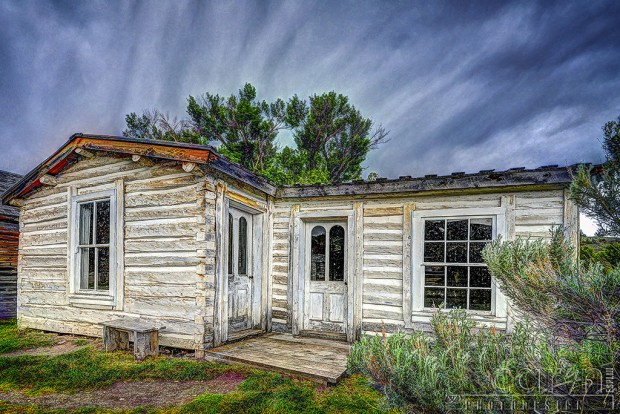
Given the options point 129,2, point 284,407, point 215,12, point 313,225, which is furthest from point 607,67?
point 129,2

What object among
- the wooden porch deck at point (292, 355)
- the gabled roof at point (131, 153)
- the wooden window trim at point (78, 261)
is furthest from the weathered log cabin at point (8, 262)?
the wooden porch deck at point (292, 355)

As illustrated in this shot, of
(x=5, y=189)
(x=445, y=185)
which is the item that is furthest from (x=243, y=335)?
(x=5, y=189)

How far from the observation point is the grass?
329 centimetres

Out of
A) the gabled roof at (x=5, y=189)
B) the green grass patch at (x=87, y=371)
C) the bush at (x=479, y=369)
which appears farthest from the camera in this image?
the gabled roof at (x=5, y=189)

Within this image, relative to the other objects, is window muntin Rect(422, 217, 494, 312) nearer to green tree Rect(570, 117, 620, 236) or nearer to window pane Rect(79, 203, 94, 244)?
green tree Rect(570, 117, 620, 236)

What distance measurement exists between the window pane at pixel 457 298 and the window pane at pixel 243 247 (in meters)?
3.81

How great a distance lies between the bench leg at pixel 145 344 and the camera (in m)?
4.74

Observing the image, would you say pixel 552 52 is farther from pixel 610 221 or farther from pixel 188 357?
pixel 188 357

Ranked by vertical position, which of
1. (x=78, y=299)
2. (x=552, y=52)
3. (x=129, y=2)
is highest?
(x=129, y=2)

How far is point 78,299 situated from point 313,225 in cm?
492

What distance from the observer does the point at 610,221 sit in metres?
1.98

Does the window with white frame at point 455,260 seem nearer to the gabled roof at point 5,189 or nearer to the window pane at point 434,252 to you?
the window pane at point 434,252

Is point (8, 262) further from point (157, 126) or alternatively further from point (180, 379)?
point (157, 126)

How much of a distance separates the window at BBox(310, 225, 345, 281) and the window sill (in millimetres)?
3852
